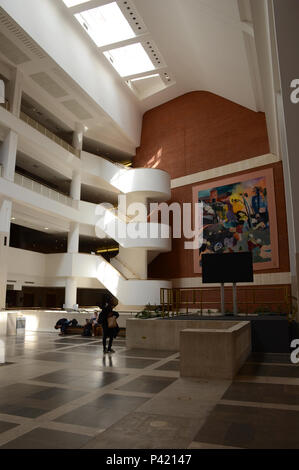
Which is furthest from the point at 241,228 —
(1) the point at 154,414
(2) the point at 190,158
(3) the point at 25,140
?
(1) the point at 154,414

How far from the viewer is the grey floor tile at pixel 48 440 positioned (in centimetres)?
351

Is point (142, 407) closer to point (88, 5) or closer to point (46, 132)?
point (88, 5)

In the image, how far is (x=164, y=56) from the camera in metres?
22.4

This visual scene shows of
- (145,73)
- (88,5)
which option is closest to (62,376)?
(88,5)

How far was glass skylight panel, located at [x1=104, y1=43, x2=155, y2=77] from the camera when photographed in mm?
22517

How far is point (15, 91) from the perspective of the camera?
1958 centimetres

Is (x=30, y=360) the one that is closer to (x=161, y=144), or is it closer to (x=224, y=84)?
(x=224, y=84)

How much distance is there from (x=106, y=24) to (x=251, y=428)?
2231 cm

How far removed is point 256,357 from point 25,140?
17420mm

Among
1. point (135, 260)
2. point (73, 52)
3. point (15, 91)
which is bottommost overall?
point (135, 260)

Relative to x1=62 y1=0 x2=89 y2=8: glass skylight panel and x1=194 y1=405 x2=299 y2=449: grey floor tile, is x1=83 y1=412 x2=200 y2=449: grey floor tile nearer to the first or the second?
x1=194 y1=405 x2=299 y2=449: grey floor tile
